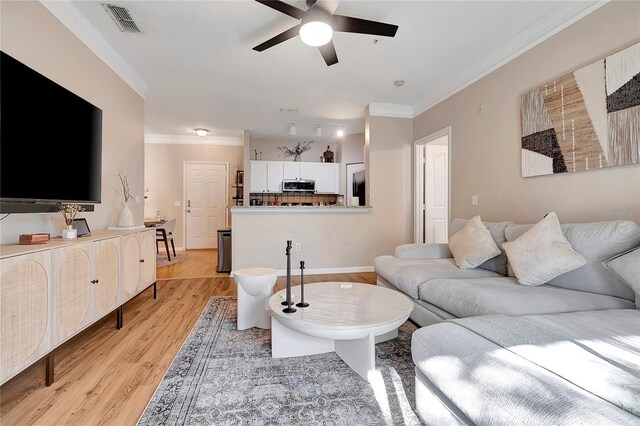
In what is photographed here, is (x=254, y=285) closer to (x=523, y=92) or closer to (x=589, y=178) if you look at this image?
(x=589, y=178)

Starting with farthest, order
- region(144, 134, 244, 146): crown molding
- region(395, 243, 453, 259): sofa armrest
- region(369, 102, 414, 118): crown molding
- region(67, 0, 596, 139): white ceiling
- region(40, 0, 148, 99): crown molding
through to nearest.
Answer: region(144, 134, 244, 146): crown molding, region(369, 102, 414, 118): crown molding, region(395, 243, 453, 259): sofa armrest, region(67, 0, 596, 139): white ceiling, region(40, 0, 148, 99): crown molding

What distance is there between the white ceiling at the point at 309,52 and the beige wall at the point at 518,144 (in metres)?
0.18

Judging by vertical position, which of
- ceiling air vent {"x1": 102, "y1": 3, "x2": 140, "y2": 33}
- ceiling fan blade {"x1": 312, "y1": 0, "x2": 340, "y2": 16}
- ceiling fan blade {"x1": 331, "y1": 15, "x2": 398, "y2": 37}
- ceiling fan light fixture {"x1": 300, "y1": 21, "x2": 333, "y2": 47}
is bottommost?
ceiling fan light fixture {"x1": 300, "y1": 21, "x2": 333, "y2": 47}

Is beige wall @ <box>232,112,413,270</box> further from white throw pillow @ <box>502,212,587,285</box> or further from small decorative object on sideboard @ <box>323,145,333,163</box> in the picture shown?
white throw pillow @ <box>502,212,587,285</box>

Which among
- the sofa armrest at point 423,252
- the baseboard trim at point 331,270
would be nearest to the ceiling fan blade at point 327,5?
the sofa armrest at point 423,252

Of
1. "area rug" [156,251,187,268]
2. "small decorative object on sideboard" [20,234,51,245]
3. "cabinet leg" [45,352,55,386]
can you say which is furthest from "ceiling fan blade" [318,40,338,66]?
"area rug" [156,251,187,268]

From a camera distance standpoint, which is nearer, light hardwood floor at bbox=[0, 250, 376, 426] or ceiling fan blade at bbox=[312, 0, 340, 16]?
light hardwood floor at bbox=[0, 250, 376, 426]

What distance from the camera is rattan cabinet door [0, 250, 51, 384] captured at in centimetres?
130

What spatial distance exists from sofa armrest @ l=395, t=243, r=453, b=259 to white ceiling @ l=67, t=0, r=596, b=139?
2015mm

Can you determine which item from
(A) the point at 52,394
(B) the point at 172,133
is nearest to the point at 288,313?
(A) the point at 52,394

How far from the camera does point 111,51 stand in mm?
2924

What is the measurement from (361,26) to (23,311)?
8.77 feet

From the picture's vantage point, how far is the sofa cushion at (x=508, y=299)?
1.58 metres

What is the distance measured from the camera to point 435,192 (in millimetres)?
4688
